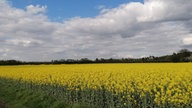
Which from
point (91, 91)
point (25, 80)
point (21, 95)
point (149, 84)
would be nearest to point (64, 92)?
point (91, 91)

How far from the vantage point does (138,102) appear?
46.4ft

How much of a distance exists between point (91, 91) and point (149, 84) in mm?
3493

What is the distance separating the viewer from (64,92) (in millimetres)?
20234

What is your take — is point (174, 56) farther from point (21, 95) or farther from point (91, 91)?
point (91, 91)

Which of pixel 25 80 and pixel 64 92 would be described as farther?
pixel 25 80

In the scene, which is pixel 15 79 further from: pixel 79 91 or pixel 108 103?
pixel 108 103

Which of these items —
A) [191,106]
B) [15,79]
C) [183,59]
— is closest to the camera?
[191,106]

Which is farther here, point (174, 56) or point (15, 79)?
point (174, 56)

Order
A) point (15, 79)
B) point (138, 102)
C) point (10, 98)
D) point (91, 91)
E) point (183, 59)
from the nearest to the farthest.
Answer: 1. point (138, 102)
2. point (91, 91)
3. point (10, 98)
4. point (15, 79)
5. point (183, 59)

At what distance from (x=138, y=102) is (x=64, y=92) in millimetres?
6980

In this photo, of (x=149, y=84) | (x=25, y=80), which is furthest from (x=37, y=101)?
(x=25, y=80)

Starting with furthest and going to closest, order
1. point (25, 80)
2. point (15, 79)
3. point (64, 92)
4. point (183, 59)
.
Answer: point (183, 59) → point (15, 79) → point (25, 80) → point (64, 92)

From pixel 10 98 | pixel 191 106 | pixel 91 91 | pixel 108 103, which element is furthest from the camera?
pixel 10 98

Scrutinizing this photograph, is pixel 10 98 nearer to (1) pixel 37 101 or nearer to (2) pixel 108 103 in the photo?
(1) pixel 37 101
